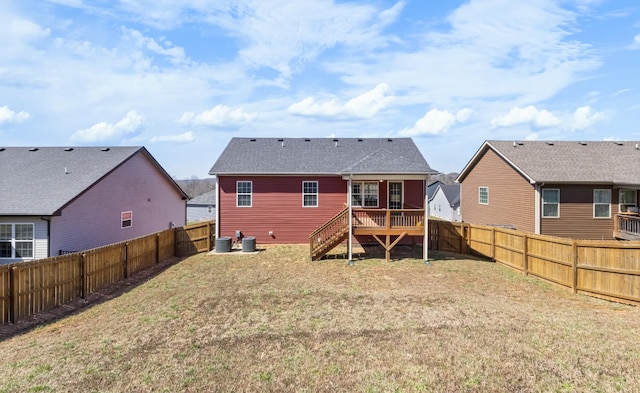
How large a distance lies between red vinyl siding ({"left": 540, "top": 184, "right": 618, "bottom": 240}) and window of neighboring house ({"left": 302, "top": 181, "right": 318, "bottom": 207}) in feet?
41.9

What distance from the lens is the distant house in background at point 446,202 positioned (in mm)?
38062

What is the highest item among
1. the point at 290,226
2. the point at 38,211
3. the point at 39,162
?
the point at 39,162

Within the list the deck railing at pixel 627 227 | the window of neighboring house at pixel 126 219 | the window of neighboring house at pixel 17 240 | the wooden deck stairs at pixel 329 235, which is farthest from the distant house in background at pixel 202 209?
the deck railing at pixel 627 227

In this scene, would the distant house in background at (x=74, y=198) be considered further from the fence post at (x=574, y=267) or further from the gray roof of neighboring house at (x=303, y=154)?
the fence post at (x=574, y=267)

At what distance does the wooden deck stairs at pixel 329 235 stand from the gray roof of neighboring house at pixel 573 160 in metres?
11.0

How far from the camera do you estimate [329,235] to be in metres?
15.3

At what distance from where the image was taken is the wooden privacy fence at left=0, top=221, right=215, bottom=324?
8.12 meters

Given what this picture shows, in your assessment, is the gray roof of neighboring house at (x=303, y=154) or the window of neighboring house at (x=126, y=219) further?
the gray roof of neighboring house at (x=303, y=154)

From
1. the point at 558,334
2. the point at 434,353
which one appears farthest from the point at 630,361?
the point at 434,353

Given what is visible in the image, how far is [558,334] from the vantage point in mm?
6992

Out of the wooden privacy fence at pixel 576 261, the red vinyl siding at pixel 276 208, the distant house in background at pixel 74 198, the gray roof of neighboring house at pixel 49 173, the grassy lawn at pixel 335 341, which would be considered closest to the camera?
the grassy lawn at pixel 335 341

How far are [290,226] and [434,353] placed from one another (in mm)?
13188

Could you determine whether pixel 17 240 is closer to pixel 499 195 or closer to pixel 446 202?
pixel 499 195

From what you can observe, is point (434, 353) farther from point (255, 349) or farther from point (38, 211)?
point (38, 211)
